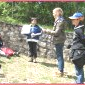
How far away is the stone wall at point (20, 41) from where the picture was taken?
11945 millimetres

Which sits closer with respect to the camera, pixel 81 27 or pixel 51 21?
pixel 81 27

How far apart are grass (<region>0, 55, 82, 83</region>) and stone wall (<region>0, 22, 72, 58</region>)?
13.9 inches

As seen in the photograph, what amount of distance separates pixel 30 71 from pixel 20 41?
309 centimetres

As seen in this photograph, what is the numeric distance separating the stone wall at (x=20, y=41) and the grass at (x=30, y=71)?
0.35m

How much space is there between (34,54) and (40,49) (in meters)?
1.26

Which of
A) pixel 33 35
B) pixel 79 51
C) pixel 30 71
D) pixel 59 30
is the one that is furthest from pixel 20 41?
pixel 79 51

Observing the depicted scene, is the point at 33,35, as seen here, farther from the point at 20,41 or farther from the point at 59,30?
the point at 59,30

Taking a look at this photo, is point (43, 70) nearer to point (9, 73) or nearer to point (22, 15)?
point (9, 73)

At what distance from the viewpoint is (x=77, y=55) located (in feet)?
23.7

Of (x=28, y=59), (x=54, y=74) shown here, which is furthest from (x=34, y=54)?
(x=54, y=74)

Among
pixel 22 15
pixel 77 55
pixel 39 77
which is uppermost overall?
pixel 22 15

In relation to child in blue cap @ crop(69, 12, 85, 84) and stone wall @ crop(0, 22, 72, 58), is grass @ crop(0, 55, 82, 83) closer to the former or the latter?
stone wall @ crop(0, 22, 72, 58)

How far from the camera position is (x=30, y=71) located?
9359 mm

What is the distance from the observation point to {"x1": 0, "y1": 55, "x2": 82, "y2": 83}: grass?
8.28 meters
